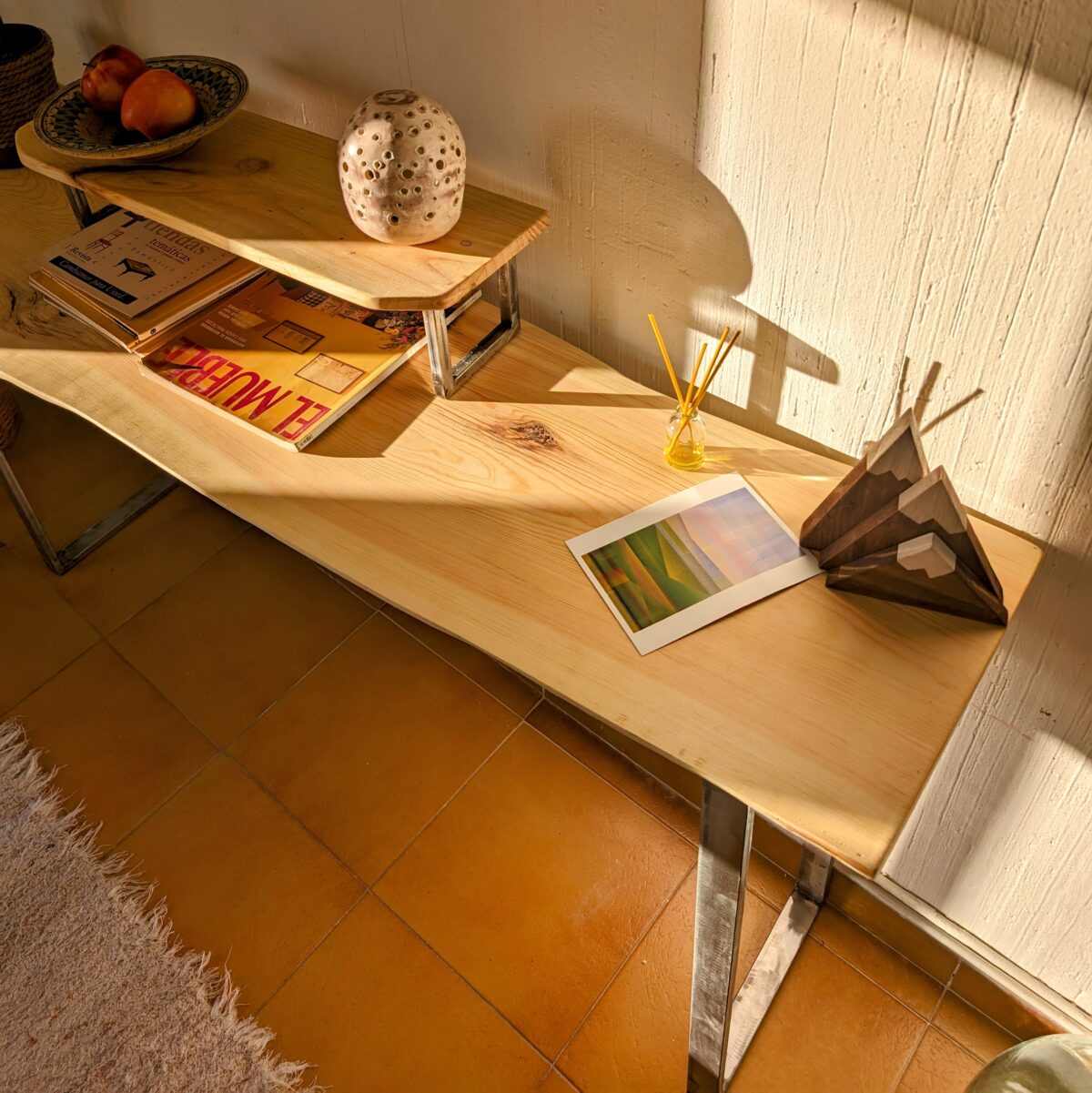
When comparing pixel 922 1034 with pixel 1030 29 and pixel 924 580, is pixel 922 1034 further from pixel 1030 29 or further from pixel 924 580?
pixel 1030 29

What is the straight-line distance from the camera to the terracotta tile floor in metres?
1.54

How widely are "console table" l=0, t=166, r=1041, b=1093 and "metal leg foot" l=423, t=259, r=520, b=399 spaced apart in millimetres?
18

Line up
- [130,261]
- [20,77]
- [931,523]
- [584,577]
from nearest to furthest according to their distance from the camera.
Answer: [931,523], [584,577], [130,261], [20,77]

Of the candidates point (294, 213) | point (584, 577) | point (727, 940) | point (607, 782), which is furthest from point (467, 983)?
point (294, 213)

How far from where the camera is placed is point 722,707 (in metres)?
0.99

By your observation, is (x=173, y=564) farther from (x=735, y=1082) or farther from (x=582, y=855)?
(x=735, y=1082)

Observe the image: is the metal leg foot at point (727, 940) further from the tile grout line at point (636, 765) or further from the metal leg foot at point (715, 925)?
A: the tile grout line at point (636, 765)

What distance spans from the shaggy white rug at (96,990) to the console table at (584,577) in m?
0.77

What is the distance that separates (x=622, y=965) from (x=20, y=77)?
6.16 feet

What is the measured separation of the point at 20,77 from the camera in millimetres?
1721

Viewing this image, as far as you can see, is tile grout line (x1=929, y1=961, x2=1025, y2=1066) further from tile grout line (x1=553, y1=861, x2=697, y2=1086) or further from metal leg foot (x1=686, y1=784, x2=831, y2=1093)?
tile grout line (x1=553, y1=861, x2=697, y2=1086)

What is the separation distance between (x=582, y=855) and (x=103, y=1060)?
2.79ft

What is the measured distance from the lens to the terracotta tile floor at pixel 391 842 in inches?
60.5

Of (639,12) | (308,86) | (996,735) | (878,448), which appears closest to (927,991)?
(996,735)
